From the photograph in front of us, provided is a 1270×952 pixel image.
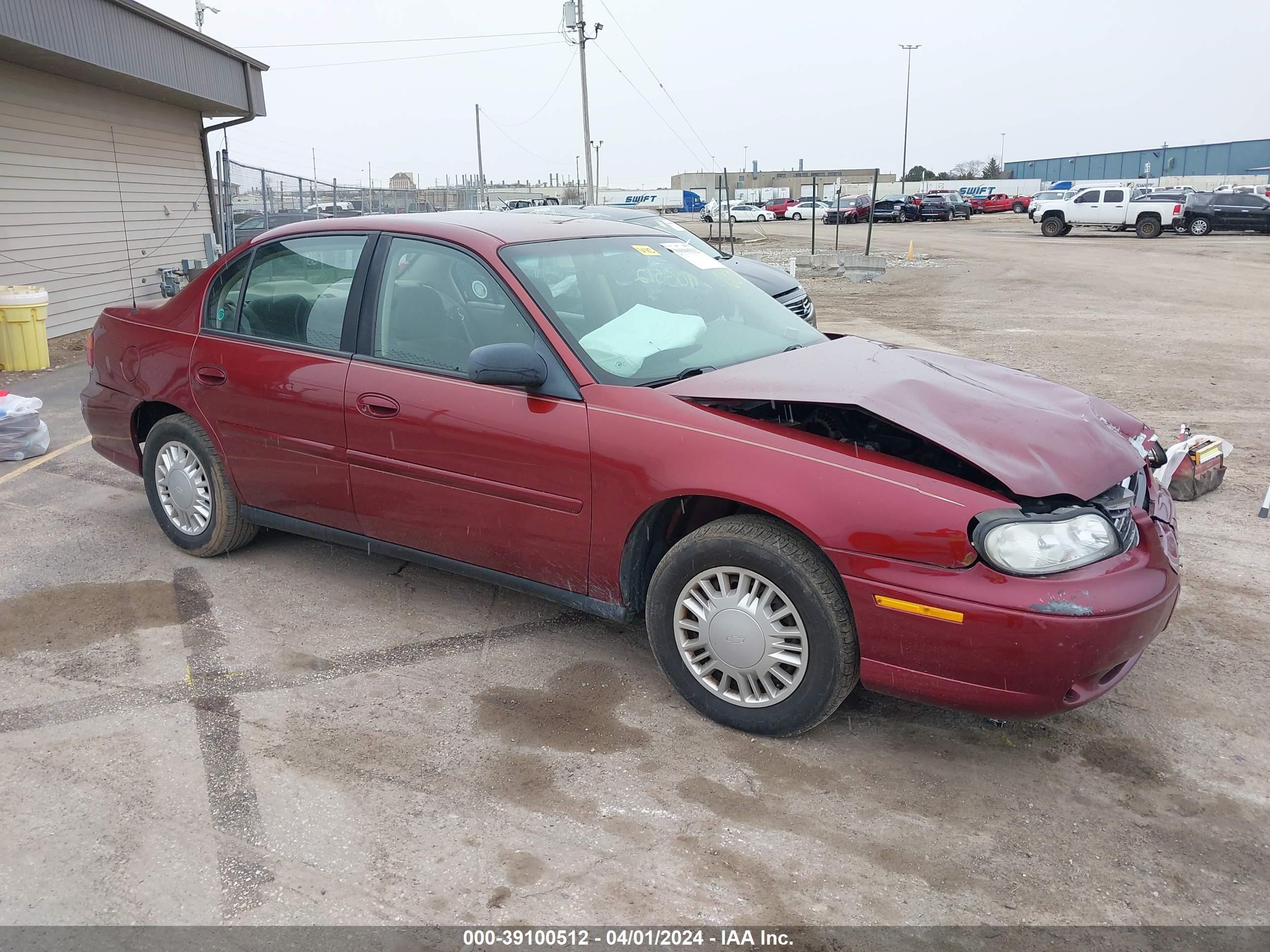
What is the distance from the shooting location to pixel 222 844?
9.25 ft

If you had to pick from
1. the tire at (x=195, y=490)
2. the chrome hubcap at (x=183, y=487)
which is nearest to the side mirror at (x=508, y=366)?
the tire at (x=195, y=490)

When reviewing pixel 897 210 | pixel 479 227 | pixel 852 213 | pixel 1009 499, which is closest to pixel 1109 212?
pixel 897 210

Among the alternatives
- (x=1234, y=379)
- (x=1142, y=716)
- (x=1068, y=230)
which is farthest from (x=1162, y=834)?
(x=1068, y=230)

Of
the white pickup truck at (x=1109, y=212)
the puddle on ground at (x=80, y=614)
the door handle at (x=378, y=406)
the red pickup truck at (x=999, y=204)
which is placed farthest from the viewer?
the red pickup truck at (x=999, y=204)

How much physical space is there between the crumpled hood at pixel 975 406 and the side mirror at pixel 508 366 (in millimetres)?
485

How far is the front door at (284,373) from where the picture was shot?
422 cm

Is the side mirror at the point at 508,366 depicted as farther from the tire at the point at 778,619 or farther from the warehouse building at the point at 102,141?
the warehouse building at the point at 102,141

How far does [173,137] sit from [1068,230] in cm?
3147

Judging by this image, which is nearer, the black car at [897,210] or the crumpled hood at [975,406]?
the crumpled hood at [975,406]

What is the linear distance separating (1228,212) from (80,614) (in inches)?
1468

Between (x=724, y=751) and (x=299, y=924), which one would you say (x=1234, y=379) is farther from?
(x=299, y=924)

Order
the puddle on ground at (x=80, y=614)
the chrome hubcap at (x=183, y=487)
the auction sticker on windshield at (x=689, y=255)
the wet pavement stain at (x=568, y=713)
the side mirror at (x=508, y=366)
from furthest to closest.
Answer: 1. the chrome hubcap at (x=183, y=487)
2. the auction sticker on windshield at (x=689, y=255)
3. the puddle on ground at (x=80, y=614)
4. the side mirror at (x=508, y=366)
5. the wet pavement stain at (x=568, y=713)

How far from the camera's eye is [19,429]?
7.09 metres

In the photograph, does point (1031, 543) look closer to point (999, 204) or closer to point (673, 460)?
point (673, 460)
